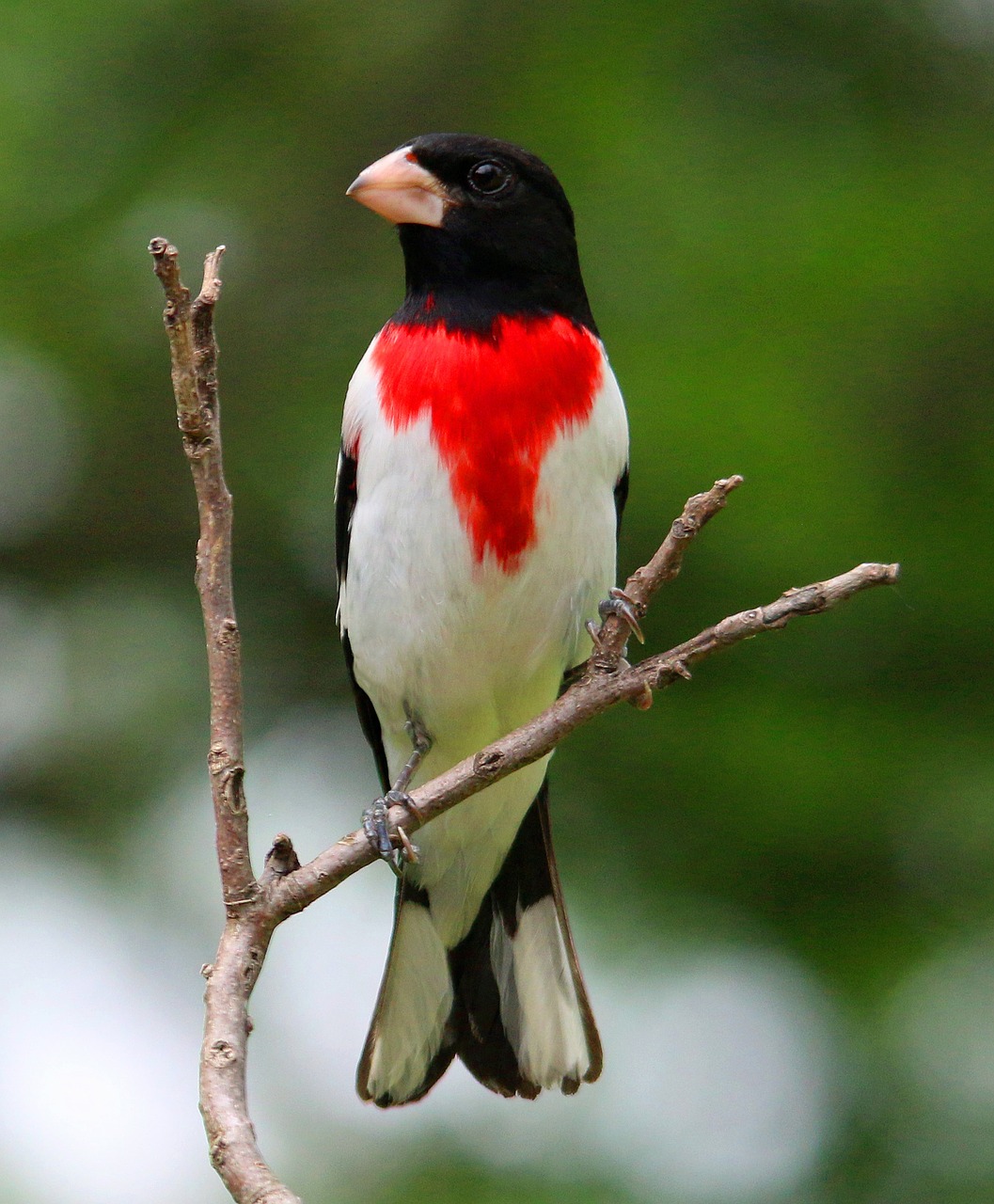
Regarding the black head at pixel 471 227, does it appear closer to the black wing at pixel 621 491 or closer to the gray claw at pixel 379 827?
the black wing at pixel 621 491

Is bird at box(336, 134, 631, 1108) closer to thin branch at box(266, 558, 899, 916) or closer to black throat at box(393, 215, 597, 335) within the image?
black throat at box(393, 215, 597, 335)

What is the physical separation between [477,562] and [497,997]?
121cm

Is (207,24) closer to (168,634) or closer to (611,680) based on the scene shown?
(168,634)

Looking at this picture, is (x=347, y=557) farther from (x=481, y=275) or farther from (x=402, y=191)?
(x=402, y=191)

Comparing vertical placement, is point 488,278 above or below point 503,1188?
above

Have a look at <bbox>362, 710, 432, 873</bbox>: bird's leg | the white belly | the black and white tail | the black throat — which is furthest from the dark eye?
the black and white tail

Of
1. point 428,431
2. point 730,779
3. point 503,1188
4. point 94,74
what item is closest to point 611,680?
point 428,431

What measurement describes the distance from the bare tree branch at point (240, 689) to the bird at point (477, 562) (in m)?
0.62

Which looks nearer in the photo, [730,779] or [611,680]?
[611,680]

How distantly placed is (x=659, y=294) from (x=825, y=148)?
2.55ft

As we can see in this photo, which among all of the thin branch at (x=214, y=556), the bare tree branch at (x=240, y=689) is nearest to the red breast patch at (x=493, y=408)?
the bare tree branch at (x=240, y=689)

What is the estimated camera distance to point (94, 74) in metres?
5.10

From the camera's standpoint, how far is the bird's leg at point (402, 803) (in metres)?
2.87

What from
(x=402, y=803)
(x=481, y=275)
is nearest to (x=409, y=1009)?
(x=402, y=803)
